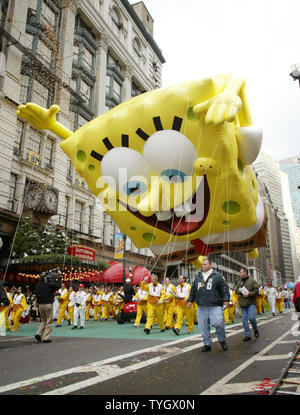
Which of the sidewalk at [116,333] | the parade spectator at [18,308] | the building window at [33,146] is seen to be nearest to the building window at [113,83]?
the building window at [33,146]

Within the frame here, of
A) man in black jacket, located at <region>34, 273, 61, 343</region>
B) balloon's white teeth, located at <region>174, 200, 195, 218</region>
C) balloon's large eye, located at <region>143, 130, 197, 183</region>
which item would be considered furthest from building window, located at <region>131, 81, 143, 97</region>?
balloon's white teeth, located at <region>174, 200, 195, 218</region>

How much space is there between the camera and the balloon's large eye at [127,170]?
6289 millimetres

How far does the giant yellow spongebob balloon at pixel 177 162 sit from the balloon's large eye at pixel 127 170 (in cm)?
2

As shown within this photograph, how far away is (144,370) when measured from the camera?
4.38m

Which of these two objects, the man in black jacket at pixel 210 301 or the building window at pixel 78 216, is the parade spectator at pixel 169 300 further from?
the building window at pixel 78 216

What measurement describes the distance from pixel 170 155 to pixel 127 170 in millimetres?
929

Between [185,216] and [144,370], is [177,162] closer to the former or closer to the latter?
[185,216]

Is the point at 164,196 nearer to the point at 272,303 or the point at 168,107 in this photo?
the point at 168,107

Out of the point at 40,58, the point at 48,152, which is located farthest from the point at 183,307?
the point at 40,58

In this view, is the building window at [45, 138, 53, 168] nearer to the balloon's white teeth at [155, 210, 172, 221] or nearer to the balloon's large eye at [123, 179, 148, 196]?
the balloon's large eye at [123, 179, 148, 196]

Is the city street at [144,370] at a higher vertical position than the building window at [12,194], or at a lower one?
lower
